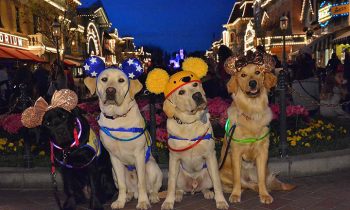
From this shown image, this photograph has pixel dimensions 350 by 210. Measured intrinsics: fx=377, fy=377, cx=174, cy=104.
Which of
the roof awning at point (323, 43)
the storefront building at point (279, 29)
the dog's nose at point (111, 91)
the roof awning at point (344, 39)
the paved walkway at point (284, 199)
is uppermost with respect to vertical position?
the storefront building at point (279, 29)

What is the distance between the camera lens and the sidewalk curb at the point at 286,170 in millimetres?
5598

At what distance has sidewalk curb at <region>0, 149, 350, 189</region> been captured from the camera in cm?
560

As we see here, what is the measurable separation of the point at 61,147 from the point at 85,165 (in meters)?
0.33

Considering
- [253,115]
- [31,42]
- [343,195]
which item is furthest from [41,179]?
[31,42]

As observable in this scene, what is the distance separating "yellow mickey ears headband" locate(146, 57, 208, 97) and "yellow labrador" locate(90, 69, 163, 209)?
183 millimetres

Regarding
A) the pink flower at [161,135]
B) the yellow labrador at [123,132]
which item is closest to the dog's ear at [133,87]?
the yellow labrador at [123,132]

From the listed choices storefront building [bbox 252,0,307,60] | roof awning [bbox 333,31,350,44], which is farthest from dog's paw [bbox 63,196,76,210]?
storefront building [bbox 252,0,307,60]

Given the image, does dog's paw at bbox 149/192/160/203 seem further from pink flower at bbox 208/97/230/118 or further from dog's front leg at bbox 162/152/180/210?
pink flower at bbox 208/97/230/118

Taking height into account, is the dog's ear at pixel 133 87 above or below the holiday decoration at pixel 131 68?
below

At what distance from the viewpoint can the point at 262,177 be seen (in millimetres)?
4535

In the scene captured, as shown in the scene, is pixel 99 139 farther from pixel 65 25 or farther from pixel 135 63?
pixel 65 25

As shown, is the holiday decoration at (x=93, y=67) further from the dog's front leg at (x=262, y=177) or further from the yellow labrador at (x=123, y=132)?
the dog's front leg at (x=262, y=177)

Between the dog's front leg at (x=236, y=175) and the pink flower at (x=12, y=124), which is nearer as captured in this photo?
the dog's front leg at (x=236, y=175)

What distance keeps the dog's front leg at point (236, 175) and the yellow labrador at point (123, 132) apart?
3.21 feet
